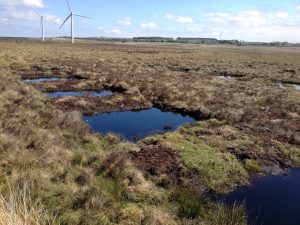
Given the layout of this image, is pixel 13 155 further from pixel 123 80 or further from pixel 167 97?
pixel 123 80

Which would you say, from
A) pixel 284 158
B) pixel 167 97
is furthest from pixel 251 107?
pixel 284 158

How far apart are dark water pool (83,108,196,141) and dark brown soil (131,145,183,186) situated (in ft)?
10.8

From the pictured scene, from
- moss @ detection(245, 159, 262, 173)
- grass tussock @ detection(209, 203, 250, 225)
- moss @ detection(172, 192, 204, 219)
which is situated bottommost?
moss @ detection(245, 159, 262, 173)

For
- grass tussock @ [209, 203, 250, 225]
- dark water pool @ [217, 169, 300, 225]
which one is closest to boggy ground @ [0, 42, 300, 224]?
grass tussock @ [209, 203, 250, 225]

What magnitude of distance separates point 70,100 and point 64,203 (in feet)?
58.1

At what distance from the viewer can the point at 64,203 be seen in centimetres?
1022

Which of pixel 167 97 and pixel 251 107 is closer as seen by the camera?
pixel 251 107

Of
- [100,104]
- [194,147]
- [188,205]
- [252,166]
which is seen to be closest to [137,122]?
[100,104]

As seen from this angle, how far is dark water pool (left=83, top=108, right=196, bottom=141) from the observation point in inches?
825

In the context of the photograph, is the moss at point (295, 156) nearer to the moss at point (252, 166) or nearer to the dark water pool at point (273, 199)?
the dark water pool at point (273, 199)

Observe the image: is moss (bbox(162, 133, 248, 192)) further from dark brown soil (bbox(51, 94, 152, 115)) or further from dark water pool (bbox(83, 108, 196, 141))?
dark brown soil (bbox(51, 94, 152, 115))

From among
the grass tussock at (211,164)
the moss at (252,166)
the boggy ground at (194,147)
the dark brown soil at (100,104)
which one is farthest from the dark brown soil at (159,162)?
the dark brown soil at (100,104)

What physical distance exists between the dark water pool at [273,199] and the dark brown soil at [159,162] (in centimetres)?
225

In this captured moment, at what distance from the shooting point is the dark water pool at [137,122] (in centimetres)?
2095
